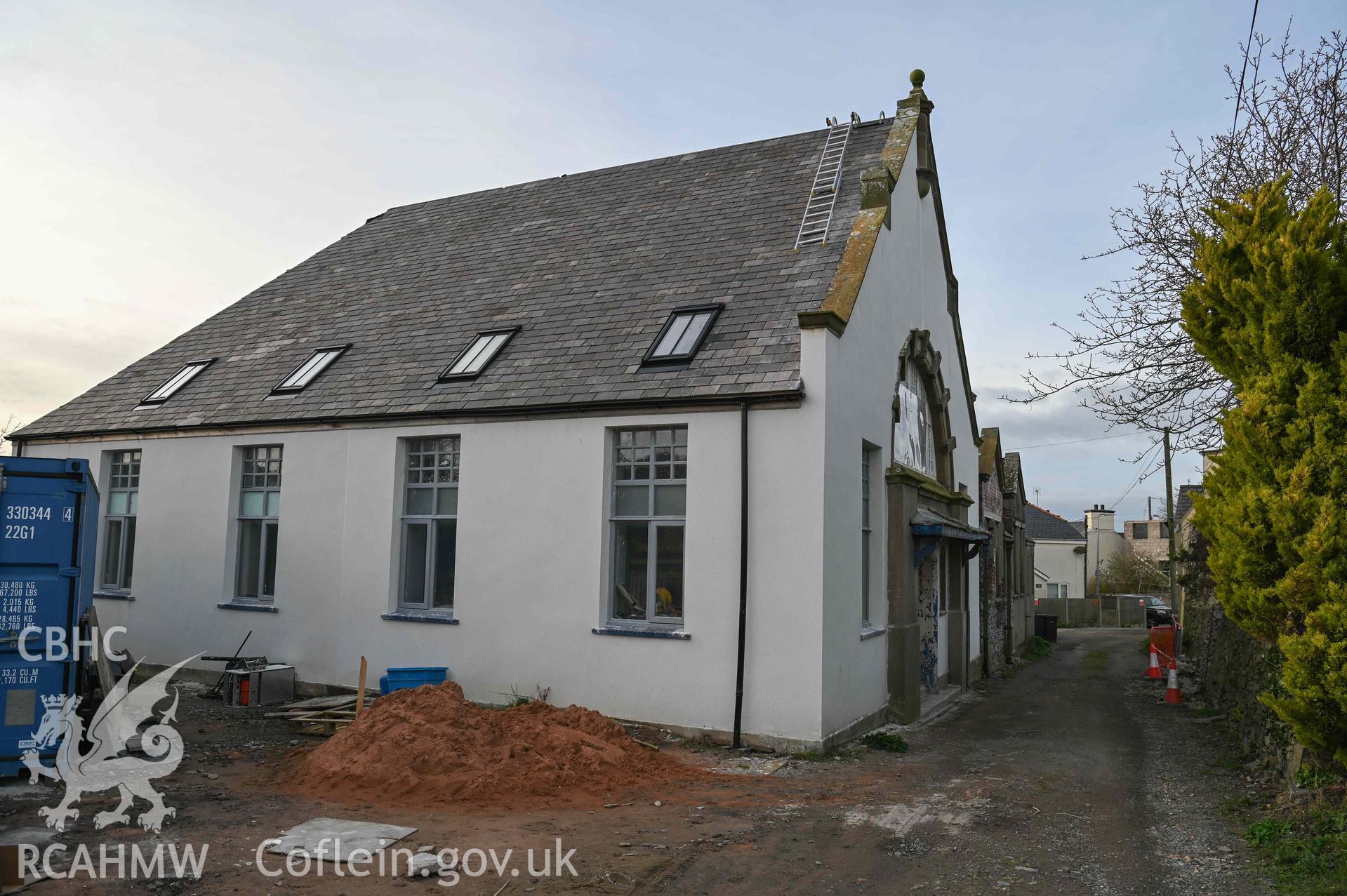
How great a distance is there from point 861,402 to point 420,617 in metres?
7.09

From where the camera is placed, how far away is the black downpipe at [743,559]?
10.9 metres

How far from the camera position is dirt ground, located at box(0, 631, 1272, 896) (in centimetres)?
651

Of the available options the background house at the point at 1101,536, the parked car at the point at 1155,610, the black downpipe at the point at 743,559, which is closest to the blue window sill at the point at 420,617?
the black downpipe at the point at 743,559

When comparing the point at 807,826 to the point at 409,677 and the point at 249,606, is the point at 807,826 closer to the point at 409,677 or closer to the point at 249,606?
the point at 409,677

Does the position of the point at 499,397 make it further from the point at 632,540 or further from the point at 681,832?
the point at 681,832

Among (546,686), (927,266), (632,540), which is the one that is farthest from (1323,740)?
(927,266)

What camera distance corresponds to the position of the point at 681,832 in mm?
7648

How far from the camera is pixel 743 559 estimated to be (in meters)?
11.0

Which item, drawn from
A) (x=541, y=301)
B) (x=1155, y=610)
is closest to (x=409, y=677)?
(x=541, y=301)

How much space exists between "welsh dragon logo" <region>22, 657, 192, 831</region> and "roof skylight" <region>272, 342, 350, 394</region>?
6865 mm

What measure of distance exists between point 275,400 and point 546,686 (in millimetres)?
7306

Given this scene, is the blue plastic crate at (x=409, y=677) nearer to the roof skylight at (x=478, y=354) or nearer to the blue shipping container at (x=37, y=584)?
the blue shipping container at (x=37, y=584)

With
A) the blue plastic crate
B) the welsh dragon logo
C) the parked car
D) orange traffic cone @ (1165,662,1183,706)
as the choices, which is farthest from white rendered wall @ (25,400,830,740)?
the parked car

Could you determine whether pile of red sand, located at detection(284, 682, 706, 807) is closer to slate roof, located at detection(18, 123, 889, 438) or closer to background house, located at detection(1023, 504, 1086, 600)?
slate roof, located at detection(18, 123, 889, 438)
